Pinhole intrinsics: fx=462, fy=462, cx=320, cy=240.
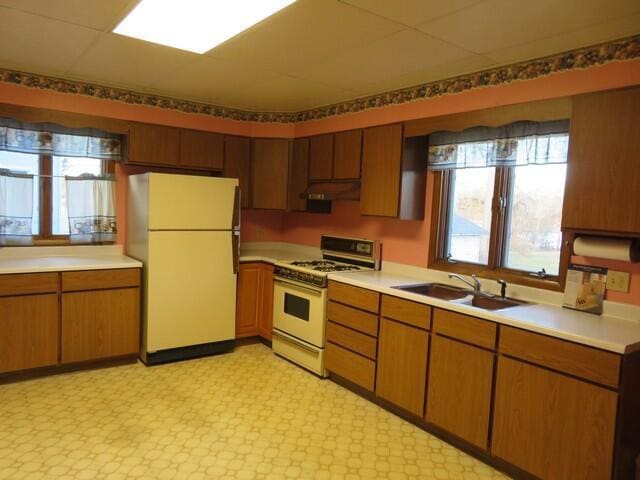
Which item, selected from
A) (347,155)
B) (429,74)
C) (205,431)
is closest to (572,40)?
(429,74)

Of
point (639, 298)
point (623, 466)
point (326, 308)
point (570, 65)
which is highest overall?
point (570, 65)

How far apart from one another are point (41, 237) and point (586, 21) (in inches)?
163

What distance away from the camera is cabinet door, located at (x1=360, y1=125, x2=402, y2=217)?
3.60m

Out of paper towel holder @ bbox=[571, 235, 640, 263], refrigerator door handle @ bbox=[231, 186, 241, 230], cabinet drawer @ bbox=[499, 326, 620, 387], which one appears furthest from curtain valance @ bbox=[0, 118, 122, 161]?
paper towel holder @ bbox=[571, 235, 640, 263]

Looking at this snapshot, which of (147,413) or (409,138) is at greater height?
(409,138)

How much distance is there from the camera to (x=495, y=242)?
323cm

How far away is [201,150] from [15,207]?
63.1 inches

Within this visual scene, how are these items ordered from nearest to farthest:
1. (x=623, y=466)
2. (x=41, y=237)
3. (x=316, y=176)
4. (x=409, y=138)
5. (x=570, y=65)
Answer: (x=623, y=466)
(x=570, y=65)
(x=409, y=138)
(x=41, y=237)
(x=316, y=176)

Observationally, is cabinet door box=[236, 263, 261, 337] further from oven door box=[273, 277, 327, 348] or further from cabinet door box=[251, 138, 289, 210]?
cabinet door box=[251, 138, 289, 210]

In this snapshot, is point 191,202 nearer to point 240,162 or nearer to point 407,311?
point 240,162

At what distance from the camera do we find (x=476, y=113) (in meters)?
3.09

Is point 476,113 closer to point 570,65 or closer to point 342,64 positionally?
point 570,65

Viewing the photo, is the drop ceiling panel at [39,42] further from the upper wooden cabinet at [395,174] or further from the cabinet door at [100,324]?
the upper wooden cabinet at [395,174]

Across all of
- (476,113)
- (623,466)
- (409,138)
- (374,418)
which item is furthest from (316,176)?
(623,466)
